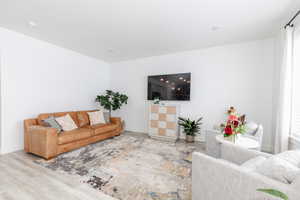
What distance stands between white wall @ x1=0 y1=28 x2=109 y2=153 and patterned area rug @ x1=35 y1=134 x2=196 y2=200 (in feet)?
4.14

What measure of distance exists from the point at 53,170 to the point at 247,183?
8.69 feet

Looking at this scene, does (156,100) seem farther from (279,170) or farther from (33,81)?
(279,170)

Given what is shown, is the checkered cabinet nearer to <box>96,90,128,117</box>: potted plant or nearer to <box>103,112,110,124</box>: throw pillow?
<box>96,90,128,117</box>: potted plant

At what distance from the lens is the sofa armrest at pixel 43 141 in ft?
8.04

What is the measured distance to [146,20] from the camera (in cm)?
Answer: 237

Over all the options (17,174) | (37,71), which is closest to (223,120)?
(17,174)

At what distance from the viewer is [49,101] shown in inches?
137

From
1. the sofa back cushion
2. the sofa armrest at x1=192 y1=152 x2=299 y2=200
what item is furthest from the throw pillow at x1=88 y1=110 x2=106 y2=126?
the sofa armrest at x1=192 y1=152 x2=299 y2=200

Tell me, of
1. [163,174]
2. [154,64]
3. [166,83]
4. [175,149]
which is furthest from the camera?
[154,64]

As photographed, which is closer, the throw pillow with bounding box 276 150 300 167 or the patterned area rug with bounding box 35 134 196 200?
the throw pillow with bounding box 276 150 300 167

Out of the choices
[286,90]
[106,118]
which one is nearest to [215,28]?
[286,90]

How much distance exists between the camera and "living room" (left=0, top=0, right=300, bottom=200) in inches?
64.5

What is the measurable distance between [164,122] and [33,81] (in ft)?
11.6

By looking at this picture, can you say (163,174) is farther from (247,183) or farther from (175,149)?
(247,183)
